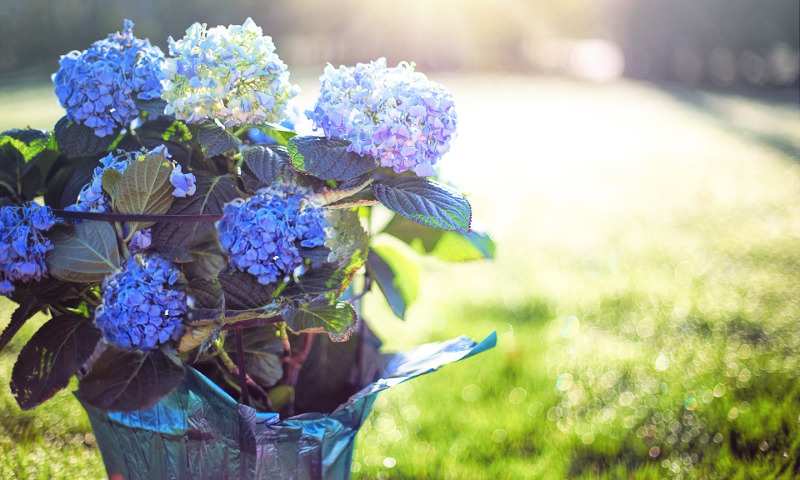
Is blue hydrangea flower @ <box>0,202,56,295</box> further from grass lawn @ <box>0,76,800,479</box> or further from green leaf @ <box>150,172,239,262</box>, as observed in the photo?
grass lawn @ <box>0,76,800,479</box>

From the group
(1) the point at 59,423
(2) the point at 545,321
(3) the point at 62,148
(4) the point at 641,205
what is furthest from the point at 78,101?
(4) the point at 641,205

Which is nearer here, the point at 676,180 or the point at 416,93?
the point at 416,93

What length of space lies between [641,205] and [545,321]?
143cm

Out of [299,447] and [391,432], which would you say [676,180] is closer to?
[391,432]

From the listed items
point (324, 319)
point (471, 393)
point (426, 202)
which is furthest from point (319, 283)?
point (471, 393)

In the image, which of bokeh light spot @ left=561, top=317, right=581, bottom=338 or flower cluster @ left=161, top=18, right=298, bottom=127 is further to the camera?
bokeh light spot @ left=561, top=317, right=581, bottom=338

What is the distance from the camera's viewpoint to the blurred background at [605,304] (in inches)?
56.1

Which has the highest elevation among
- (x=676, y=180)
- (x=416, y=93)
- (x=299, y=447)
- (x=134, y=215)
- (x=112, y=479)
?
(x=416, y=93)

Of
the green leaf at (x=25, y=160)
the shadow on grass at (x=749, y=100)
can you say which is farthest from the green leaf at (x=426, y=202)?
the shadow on grass at (x=749, y=100)

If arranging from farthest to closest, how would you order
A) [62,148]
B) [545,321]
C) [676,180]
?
[676,180], [545,321], [62,148]

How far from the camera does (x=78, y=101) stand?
0.79 m

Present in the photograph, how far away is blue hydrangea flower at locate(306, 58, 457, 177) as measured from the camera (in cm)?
71

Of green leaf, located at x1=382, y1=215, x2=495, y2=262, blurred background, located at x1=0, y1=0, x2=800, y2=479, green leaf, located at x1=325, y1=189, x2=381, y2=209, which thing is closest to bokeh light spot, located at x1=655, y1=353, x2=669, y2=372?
blurred background, located at x1=0, y1=0, x2=800, y2=479

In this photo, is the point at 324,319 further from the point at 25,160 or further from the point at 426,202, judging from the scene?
the point at 25,160
